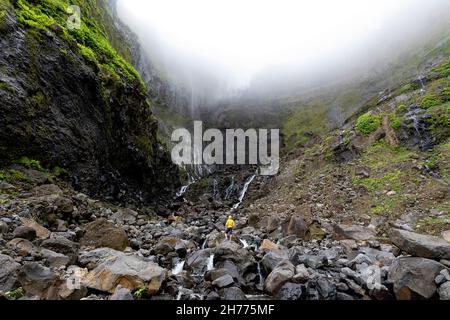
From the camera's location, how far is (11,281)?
24.2 feet

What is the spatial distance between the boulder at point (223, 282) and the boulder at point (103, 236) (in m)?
5.08

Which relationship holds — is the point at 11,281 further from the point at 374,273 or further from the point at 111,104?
the point at 111,104

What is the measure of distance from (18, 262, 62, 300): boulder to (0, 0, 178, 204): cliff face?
10.5m

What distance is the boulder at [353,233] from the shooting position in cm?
1418

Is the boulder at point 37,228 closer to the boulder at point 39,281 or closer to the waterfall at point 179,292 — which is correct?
the boulder at point 39,281

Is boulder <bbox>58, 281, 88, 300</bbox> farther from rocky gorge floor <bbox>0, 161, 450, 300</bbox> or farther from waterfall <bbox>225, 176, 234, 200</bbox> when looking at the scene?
waterfall <bbox>225, 176, 234, 200</bbox>

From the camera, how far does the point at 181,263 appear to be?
41.5 feet

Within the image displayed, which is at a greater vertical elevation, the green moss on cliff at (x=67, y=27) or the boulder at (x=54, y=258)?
the green moss on cliff at (x=67, y=27)

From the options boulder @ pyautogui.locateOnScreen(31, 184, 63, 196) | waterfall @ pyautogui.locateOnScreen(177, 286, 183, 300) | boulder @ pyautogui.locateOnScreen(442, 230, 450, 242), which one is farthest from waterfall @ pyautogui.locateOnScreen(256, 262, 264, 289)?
boulder @ pyautogui.locateOnScreen(31, 184, 63, 196)

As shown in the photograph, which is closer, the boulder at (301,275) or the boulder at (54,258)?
the boulder at (54,258)

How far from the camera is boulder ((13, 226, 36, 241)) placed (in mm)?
9828

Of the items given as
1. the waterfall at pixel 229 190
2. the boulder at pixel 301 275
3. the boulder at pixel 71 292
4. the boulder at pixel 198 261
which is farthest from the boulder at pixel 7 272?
the waterfall at pixel 229 190

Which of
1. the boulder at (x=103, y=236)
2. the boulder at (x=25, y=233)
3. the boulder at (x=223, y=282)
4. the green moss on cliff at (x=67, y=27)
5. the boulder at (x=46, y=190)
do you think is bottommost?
the boulder at (x=223, y=282)

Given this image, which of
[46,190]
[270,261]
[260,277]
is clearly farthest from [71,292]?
[46,190]
